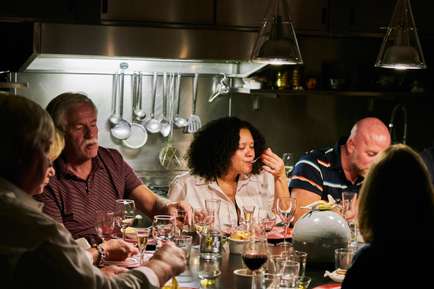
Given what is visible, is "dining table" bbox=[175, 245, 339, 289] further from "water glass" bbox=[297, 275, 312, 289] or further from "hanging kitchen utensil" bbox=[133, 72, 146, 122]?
"hanging kitchen utensil" bbox=[133, 72, 146, 122]

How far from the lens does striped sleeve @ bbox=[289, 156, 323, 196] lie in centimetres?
423

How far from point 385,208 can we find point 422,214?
0.33ft

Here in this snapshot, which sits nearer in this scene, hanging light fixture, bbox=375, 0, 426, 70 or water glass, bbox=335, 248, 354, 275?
water glass, bbox=335, 248, 354, 275

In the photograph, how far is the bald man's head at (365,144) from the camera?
423 cm

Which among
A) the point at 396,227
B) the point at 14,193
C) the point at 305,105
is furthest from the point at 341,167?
the point at 14,193

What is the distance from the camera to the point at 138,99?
5219mm

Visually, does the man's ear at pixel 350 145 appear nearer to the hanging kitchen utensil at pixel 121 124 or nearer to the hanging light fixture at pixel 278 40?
the hanging light fixture at pixel 278 40

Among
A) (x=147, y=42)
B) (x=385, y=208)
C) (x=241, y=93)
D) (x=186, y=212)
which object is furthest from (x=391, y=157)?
(x=241, y=93)

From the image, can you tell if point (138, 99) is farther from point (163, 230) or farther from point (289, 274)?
point (289, 274)

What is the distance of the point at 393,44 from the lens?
334 centimetres

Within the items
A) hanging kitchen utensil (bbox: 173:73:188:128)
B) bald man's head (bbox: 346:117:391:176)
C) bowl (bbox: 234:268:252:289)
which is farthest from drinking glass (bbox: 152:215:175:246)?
hanging kitchen utensil (bbox: 173:73:188:128)

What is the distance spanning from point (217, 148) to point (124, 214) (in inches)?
48.1

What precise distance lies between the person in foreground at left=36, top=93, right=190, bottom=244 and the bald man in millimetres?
828

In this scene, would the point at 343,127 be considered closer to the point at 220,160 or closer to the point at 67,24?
the point at 220,160
